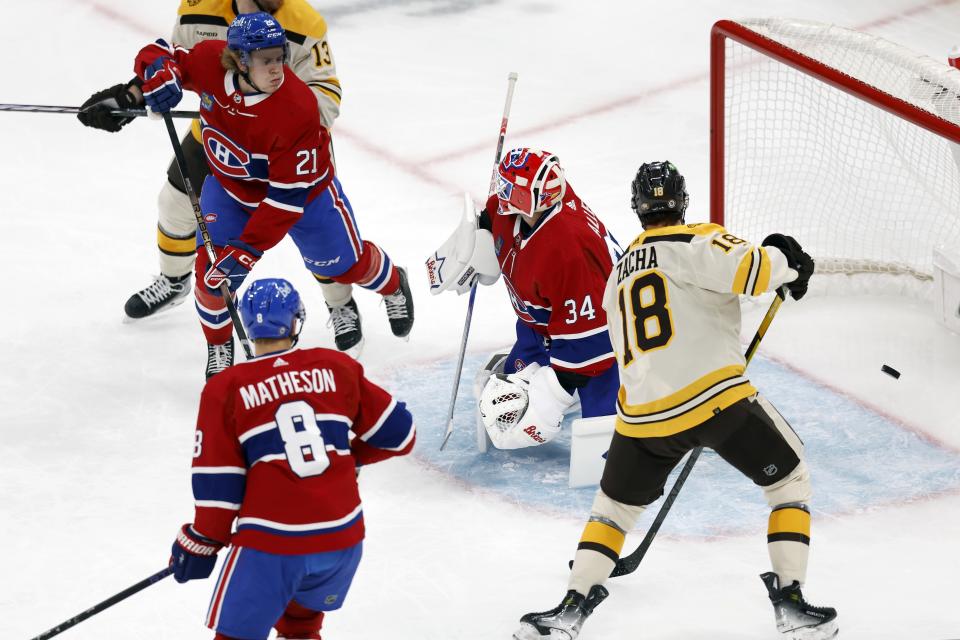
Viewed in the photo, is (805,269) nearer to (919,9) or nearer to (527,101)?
(527,101)

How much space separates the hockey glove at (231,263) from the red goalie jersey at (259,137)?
2 centimetres

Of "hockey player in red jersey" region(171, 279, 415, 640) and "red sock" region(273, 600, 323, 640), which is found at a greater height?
"hockey player in red jersey" region(171, 279, 415, 640)

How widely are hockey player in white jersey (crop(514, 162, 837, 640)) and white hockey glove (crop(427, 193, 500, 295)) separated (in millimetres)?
775

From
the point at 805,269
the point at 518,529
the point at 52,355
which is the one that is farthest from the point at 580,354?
the point at 52,355

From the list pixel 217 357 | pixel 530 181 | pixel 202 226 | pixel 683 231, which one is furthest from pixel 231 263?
pixel 683 231

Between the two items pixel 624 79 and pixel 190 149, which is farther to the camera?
pixel 624 79

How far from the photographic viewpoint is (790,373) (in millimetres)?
4398

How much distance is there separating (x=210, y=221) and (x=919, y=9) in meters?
4.44

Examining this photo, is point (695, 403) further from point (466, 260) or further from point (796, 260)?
point (466, 260)

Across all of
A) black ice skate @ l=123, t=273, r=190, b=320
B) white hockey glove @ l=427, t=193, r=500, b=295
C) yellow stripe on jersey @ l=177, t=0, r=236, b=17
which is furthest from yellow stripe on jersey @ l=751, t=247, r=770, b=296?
black ice skate @ l=123, t=273, r=190, b=320

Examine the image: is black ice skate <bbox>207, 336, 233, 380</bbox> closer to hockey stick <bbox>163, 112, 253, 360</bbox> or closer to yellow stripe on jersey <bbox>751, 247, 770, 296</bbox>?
hockey stick <bbox>163, 112, 253, 360</bbox>

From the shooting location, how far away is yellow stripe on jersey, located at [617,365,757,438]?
301cm

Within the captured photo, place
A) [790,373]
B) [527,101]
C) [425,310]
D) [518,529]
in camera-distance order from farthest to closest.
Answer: [527,101] < [425,310] < [790,373] < [518,529]

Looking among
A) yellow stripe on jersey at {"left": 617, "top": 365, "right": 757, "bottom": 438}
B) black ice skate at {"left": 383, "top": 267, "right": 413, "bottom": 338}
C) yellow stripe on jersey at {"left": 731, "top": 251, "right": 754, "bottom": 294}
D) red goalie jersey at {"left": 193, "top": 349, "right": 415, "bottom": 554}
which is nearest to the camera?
red goalie jersey at {"left": 193, "top": 349, "right": 415, "bottom": 554}
